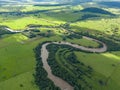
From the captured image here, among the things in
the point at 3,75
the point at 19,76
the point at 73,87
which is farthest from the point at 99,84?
the point at 3,75

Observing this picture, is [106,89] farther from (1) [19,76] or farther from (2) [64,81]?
(1) [19,76]

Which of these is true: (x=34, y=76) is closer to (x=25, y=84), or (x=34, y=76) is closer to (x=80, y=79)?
(x=25, y=84)

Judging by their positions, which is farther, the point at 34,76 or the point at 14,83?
the point at 34,76

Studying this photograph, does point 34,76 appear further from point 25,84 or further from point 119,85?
point 119,85

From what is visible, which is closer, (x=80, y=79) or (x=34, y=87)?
(x=34, y=87)

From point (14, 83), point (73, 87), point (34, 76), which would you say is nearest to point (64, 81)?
point (73, 87)

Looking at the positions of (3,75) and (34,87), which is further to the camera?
(3,75)

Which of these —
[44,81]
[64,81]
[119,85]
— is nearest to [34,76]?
[44,81]
